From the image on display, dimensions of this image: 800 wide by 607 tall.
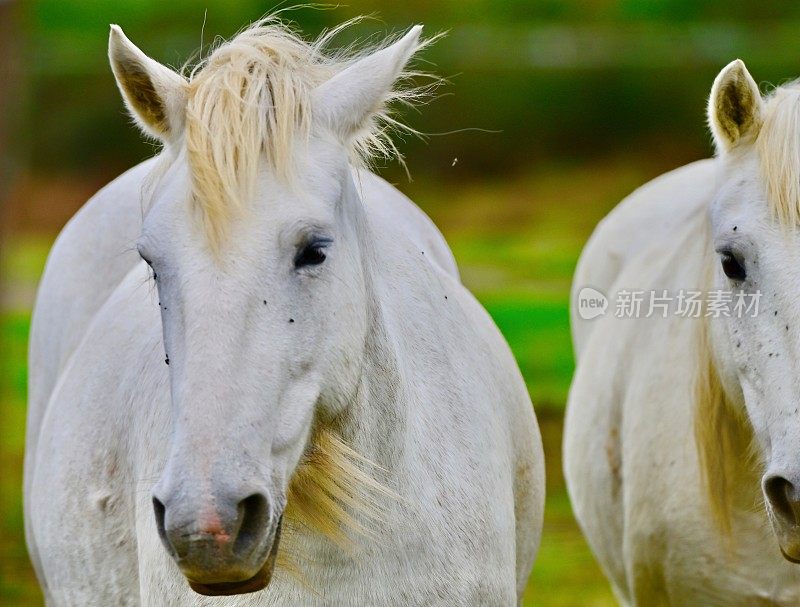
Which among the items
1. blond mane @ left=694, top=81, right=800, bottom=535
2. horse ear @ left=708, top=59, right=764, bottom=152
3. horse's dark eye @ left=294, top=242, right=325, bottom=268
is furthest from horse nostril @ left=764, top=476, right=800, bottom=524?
horse's dark eye @ left=294, top=242, right=325, bottom=268

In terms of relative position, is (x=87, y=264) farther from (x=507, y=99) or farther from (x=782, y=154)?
(x=507, y=99)

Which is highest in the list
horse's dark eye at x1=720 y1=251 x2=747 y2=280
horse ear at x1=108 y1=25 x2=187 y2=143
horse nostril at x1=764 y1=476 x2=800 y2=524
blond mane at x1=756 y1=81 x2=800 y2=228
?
horse ear at x1=108 y1=25 x2=187 y2=143

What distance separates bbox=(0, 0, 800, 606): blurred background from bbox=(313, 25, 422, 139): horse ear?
1259cm

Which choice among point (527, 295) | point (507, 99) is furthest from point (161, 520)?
point (507, 99)

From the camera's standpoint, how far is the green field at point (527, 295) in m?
6.78

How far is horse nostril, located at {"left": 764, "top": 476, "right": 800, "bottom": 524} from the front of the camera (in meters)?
3.10

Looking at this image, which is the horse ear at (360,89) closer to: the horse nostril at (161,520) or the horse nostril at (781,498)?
the horse nostril at (161,520)

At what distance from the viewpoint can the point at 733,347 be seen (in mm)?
3508

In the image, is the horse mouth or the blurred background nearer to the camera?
the horse mouth

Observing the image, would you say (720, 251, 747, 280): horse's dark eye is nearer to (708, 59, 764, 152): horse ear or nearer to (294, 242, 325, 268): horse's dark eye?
(708, 59, 764, 152): horse ear

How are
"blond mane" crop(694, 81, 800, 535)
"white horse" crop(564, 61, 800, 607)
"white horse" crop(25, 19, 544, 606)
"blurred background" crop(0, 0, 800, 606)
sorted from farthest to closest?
1. "blurred background" crop(0, 0, 800, 606)
2. "blond mane" crop(694, 81, 800, 535)
3. "white horse" crop(564, 61, 800, 607)
4. "white horse" crop(25, 19, 544, 606)

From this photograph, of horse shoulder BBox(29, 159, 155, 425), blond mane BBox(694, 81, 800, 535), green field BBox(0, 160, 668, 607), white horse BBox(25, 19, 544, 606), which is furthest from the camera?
green field BBox(0, 160, 668, 607)

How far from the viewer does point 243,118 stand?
2682 mm

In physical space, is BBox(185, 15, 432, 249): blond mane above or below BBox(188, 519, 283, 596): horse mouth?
above
